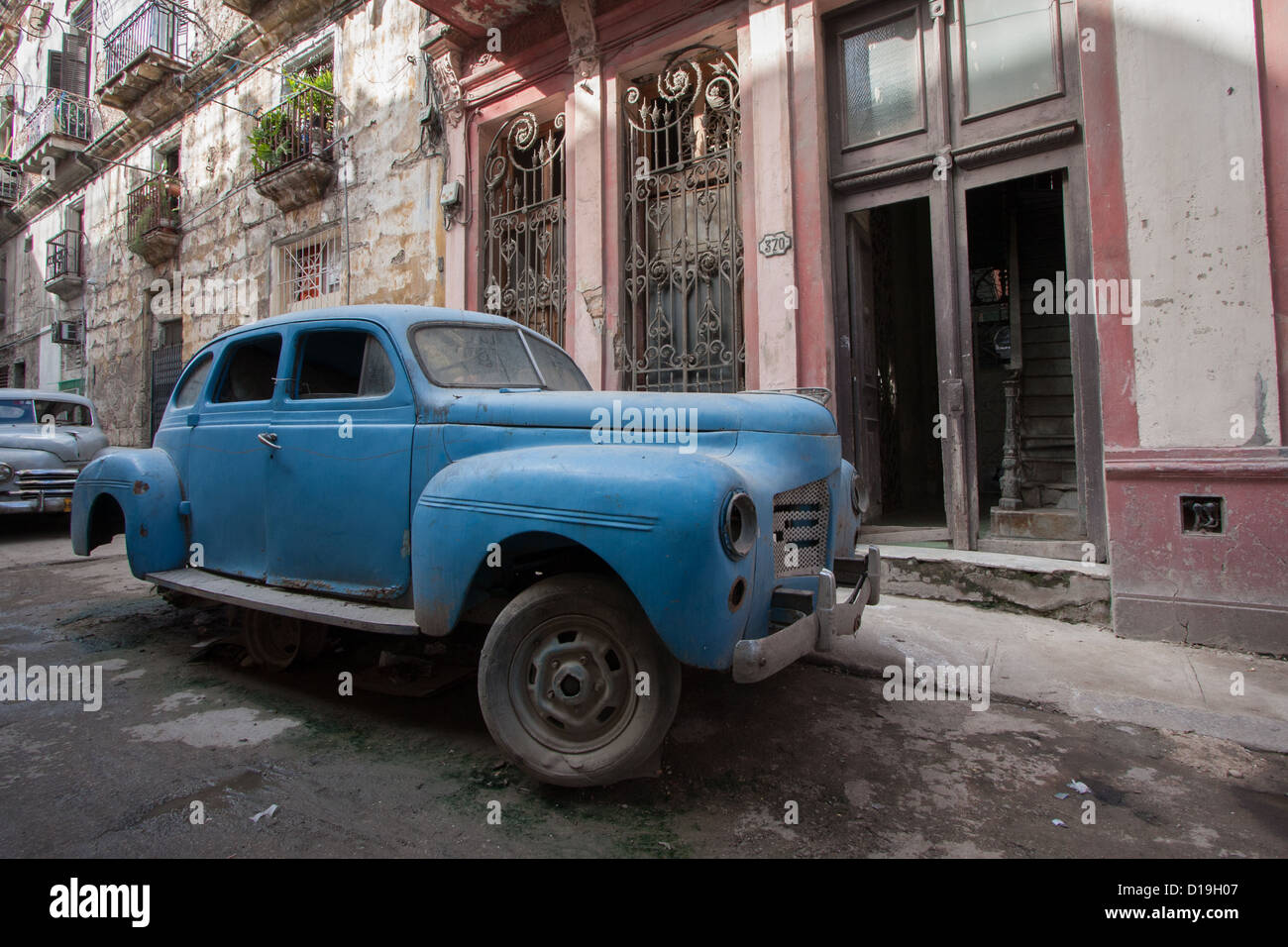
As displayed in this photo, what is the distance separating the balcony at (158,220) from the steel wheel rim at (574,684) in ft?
46.1

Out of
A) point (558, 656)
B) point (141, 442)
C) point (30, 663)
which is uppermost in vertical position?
point (141, 442)

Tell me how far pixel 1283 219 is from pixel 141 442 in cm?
1652

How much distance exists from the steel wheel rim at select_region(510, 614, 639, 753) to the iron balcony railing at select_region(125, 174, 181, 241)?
1408 centimetres

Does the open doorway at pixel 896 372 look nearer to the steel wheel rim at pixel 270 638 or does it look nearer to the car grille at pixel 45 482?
the steel wheel rim at pixel 270 638

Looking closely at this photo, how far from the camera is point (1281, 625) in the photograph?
12.1 ft

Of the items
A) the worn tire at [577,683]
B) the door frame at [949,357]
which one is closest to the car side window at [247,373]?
the worn tire at [577,683]

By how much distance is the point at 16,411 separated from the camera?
27.9 feet

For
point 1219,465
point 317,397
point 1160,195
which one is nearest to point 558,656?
point 317,397

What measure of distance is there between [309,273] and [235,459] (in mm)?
7857

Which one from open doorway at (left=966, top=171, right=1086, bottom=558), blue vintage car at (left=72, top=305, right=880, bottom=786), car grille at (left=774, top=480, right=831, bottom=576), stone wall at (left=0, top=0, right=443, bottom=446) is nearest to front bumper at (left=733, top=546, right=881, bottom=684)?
blue vintage car at (left=72, top=305, right=880, bottom=786)

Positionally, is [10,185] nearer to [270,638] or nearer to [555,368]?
[270,638]

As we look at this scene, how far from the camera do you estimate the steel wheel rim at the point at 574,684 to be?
7.32 ft

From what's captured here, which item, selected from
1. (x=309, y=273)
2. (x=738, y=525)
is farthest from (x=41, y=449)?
(x=738, y=525)

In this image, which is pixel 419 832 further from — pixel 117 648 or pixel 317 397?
pixel 117 648
